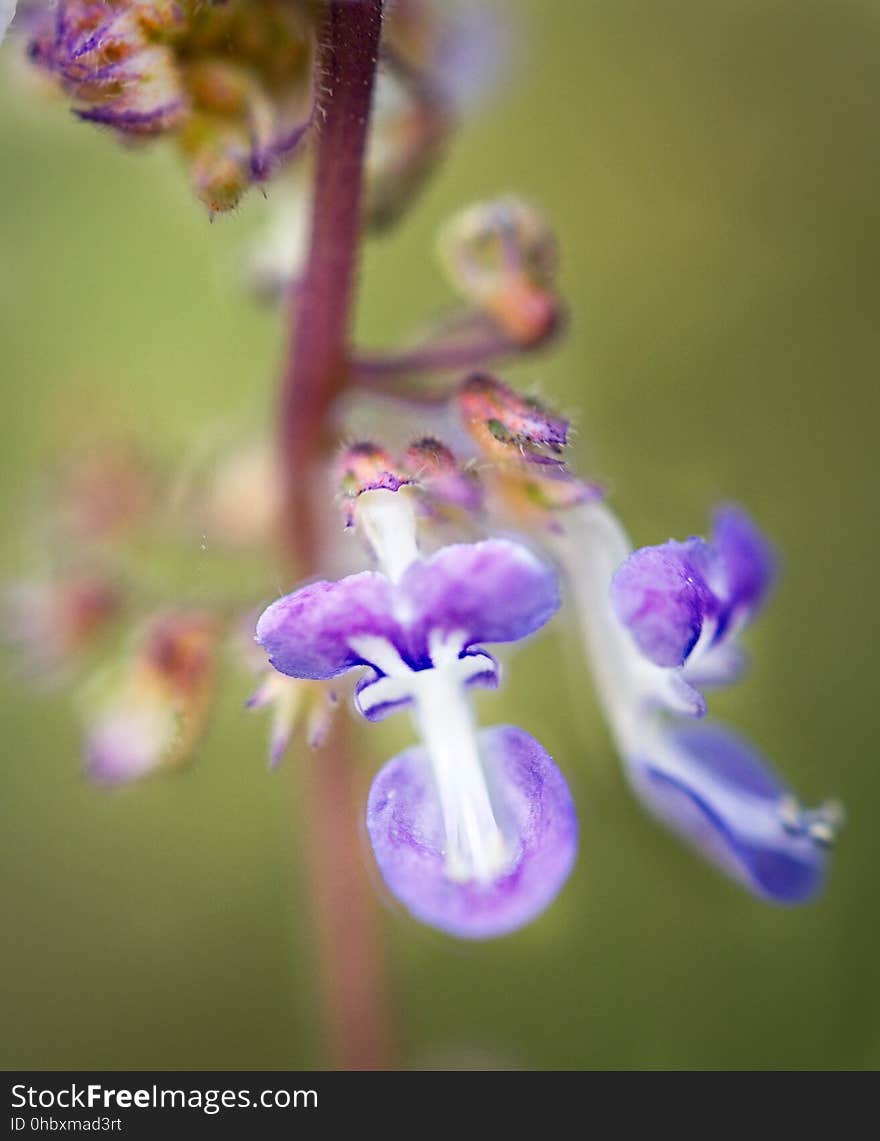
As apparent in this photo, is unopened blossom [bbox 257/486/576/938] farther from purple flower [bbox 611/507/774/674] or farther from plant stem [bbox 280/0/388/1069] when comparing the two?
plant stem [bbox 280/0/388/1069]

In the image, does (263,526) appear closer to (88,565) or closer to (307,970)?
(88,565)

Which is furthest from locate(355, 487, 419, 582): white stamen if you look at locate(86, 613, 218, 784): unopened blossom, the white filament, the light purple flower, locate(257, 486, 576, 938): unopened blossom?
the white filament

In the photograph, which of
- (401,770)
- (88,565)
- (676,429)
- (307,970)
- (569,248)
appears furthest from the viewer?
(569,248)

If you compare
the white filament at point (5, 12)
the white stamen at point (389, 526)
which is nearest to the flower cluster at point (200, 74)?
the white filament at point (5, 12)

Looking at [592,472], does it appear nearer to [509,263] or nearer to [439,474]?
[509,263]

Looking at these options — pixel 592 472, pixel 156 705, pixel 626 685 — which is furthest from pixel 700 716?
pixel 592 472
